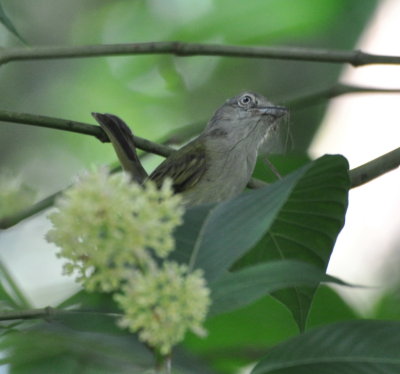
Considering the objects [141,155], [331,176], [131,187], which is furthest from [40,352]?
[141,155]

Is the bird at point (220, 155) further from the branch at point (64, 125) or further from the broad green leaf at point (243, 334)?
the broad green leaf at point (243, 334)

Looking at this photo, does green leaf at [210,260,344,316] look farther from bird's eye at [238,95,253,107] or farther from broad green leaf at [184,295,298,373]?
bird's eye at [238,95,253,107]

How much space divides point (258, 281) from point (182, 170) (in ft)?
10.5

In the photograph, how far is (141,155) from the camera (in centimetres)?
496

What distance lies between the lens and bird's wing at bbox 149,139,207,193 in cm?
489

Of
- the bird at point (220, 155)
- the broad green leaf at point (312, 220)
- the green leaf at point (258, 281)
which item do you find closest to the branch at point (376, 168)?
the broad green leaf at point (312, 220)

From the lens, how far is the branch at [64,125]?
3330mm

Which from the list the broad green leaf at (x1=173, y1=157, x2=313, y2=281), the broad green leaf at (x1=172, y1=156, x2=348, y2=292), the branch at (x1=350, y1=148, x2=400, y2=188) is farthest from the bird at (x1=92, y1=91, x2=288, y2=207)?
the broad green leaf at (x1=173, y1=157, x2=313, y2=281)

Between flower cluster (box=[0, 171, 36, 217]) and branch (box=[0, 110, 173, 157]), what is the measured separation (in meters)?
0.42

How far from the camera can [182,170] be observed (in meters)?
4.96

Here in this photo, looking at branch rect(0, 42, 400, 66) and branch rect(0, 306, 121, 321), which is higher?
branch rect(0, 42, 400, 66)

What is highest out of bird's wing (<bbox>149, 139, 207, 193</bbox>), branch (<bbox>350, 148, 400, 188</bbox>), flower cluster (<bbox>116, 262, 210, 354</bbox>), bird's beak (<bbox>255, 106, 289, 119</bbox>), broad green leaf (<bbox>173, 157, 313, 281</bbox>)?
bird's beak (<bbox>255, 106, 289, 119</bbox>)

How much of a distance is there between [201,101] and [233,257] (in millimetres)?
6937

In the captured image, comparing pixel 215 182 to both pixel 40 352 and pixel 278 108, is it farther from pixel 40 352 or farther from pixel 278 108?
pixel 40 352
